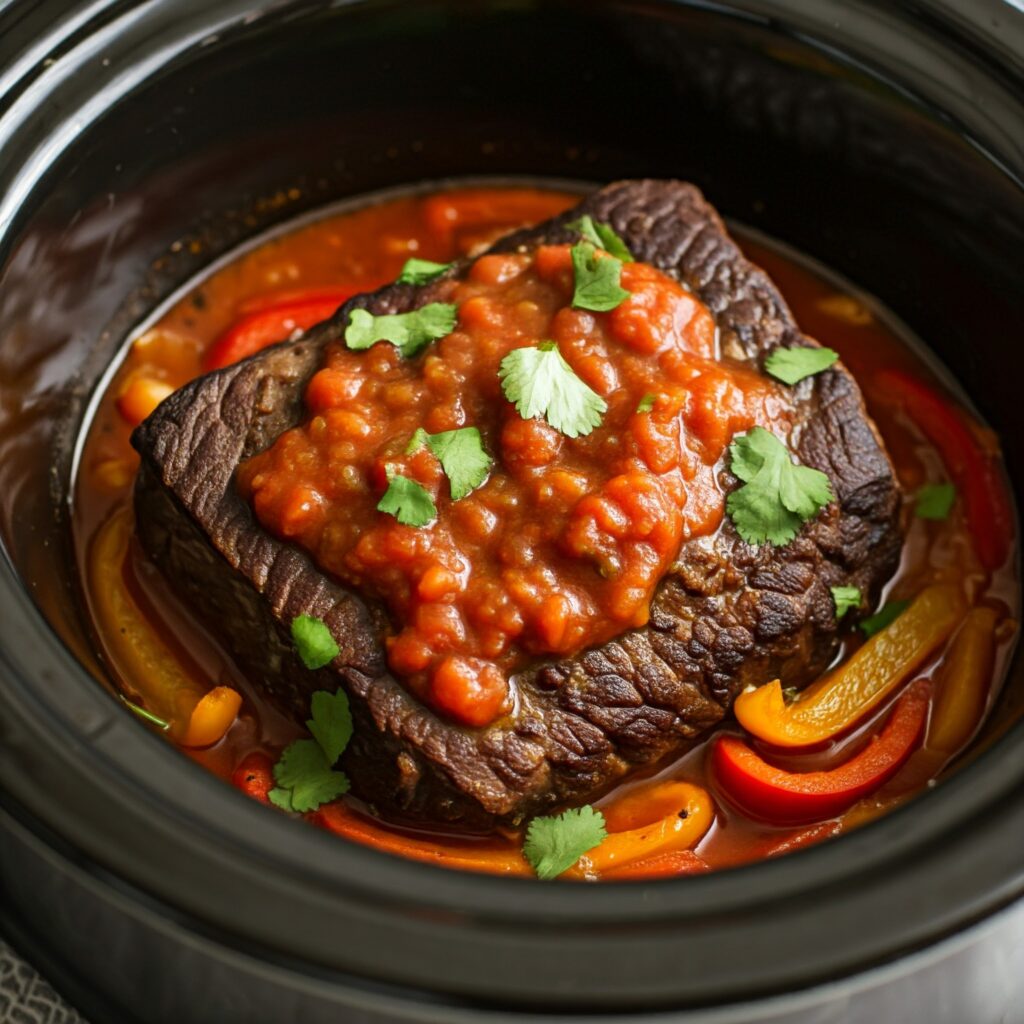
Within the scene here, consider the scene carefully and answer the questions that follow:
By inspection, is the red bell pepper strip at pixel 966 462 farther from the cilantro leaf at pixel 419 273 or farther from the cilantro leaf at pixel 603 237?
the cilantro leaf at pixel 419 273

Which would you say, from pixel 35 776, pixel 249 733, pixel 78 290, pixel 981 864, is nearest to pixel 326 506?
pixel 249 733

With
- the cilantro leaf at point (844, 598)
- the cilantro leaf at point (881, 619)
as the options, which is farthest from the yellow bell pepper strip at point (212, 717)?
the cilantro leaf at point (881, 619)

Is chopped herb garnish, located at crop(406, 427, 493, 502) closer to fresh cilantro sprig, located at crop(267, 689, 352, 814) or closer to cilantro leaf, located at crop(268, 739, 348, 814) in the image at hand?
fresh cilantro sprig, located at crop(267, 689, 352, 814)

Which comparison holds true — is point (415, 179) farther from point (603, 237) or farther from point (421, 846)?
point (421, 846)

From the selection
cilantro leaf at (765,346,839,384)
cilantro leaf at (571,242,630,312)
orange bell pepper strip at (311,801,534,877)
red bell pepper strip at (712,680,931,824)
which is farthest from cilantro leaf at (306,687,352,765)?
cilantro leaf at (765,346,839,384)

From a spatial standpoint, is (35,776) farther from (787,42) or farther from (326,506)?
(787,42)
